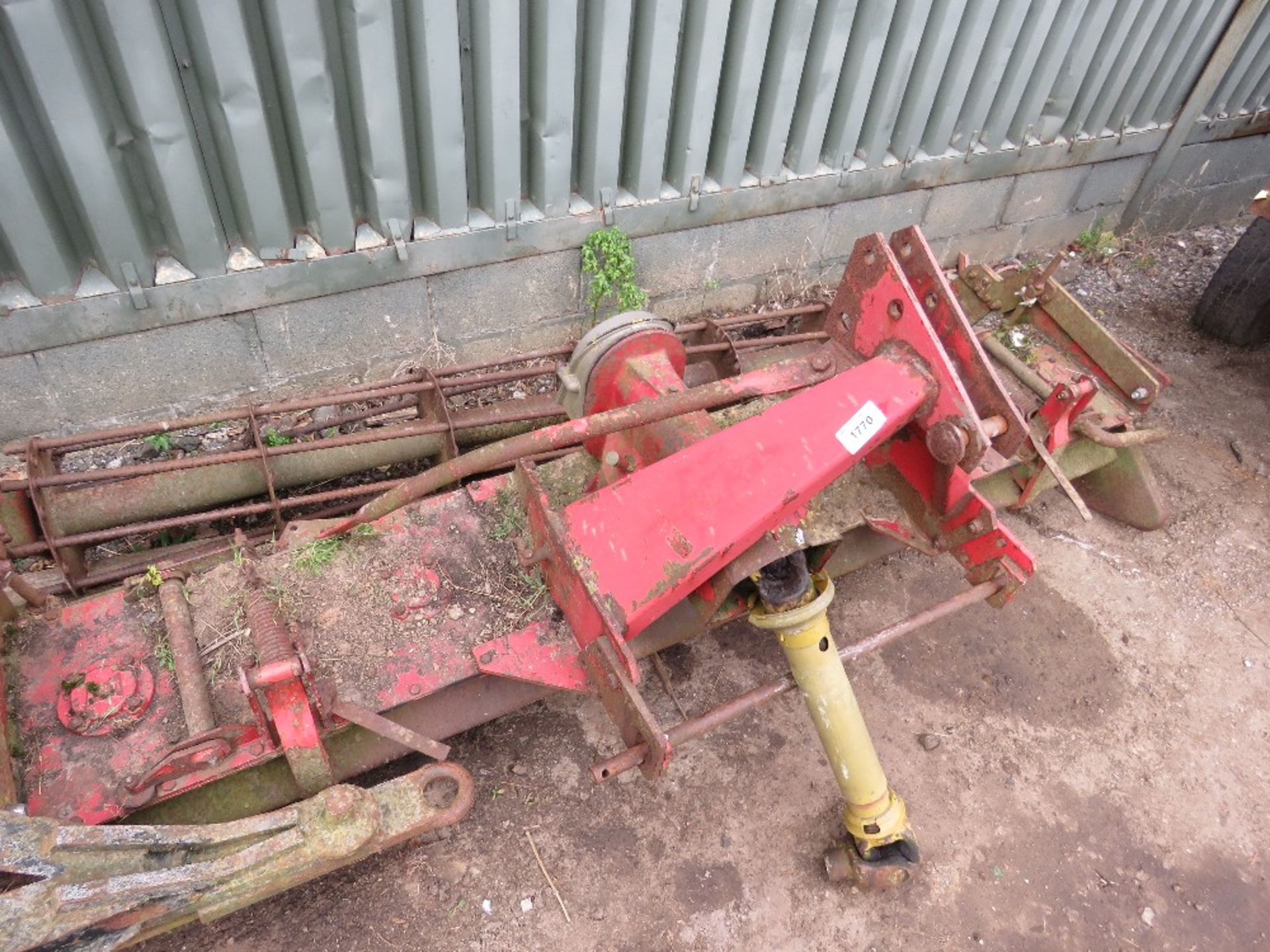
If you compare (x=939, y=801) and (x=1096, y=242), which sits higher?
(x=1096, y=242)

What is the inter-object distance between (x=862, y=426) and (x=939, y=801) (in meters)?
1.69

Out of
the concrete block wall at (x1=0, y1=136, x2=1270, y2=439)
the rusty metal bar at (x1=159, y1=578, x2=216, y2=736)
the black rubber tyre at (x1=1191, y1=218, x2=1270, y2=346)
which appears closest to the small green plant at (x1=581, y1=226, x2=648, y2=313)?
the concrete block wall at (x1=0, y1=136, x2=1270, y2=439)

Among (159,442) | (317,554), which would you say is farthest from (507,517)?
(159,442)

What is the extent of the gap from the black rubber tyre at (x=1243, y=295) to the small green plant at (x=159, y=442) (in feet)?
21.8

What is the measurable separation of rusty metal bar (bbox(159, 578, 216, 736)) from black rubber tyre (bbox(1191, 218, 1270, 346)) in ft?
21.3

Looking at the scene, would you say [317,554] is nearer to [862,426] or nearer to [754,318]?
[862,426]

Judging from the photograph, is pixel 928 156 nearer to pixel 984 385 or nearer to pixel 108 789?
pixel 984 385

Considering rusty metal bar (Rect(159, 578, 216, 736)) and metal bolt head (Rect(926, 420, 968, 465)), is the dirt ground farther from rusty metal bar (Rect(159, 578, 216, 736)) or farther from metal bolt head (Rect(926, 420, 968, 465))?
metal bolt head (Rect(926, 420, 968, 465))

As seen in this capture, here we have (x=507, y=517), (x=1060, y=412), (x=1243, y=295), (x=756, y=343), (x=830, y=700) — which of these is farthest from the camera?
(x=1243, y=295)

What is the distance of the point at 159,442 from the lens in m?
3.73

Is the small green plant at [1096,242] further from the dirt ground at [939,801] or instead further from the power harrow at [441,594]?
the power harrow at [441,594]

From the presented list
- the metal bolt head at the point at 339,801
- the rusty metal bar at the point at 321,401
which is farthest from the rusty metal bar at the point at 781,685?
the rusty metal bar at the point at 321,401

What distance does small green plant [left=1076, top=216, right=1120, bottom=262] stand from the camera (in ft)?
20.7

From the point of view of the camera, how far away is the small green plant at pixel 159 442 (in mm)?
3727
